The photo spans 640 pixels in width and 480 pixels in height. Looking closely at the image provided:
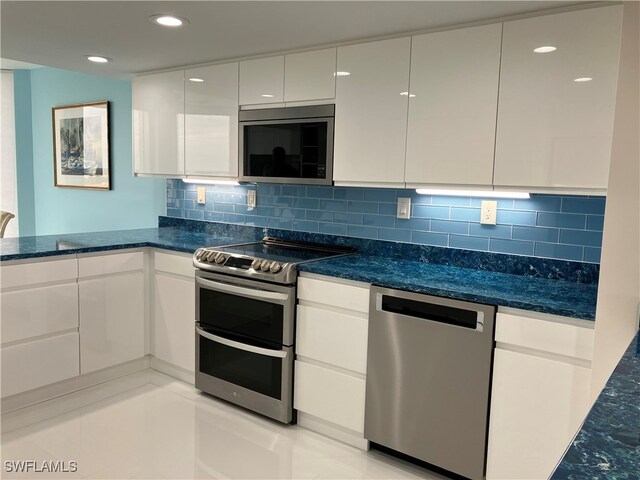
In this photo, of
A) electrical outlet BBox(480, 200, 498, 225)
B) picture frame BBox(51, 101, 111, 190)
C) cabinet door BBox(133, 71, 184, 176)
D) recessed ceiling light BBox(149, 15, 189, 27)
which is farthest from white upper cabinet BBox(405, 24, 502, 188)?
picture frame BBox(51, 101, 111, 190)

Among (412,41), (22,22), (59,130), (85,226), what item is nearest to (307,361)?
(412,41)

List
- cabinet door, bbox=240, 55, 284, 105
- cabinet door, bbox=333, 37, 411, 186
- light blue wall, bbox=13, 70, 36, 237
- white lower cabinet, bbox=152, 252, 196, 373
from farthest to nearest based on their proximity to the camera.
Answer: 1. light blue wall, bbox=13, 70, 36, 237
2. white lower cabinet, bbox=152, 252, 196, 373
3. cabinet door, bbox=240, 55, 284, 105
4. cabinet door, bbox=333, 37, 411, 186

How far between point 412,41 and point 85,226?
12.4ft

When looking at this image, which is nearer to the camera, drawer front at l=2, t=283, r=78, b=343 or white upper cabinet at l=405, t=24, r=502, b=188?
white upper cabinet at l=405, t=24, r=502, b=188

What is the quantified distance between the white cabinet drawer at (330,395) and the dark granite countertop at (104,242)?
3.45ft

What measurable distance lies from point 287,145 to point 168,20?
891 mm

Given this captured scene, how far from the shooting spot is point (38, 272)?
9.20 ft

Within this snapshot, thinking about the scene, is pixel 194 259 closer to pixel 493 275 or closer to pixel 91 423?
pixel 91 423

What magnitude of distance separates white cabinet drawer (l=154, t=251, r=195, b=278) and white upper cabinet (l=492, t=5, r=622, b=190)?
6.17 ft

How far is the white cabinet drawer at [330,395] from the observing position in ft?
8.21

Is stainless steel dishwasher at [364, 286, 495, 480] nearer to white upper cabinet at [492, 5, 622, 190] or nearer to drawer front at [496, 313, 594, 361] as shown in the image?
drawer front at [496, 313, 594, 361]

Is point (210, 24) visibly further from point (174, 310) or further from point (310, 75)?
point (174, 310)

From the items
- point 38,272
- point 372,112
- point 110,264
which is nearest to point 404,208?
point 372,112

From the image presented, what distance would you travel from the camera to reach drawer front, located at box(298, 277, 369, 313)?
243cm
